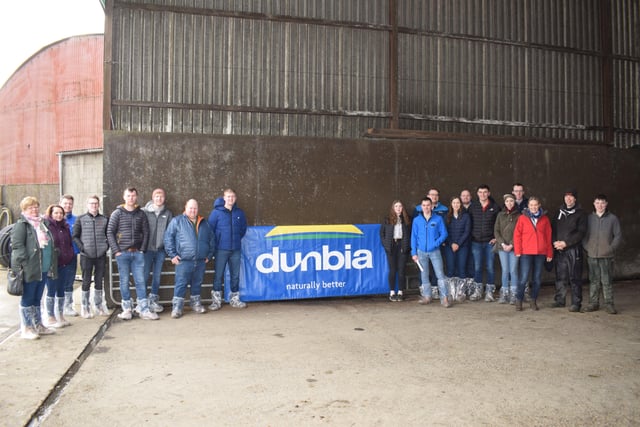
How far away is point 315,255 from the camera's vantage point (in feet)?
28.0

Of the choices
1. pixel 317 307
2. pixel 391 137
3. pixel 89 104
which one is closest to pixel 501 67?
pixel 391 137

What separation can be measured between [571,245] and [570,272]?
0.41m

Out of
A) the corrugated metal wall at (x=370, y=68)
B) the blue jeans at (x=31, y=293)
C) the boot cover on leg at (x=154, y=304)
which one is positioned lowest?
the boot cover on leg at (x=154, y=304)

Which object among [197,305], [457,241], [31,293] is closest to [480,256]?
[457,241]

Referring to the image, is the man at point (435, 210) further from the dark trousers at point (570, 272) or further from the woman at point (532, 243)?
the dark trousers at point (570, 272)

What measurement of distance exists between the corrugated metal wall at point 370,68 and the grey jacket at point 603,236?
10.4 feet

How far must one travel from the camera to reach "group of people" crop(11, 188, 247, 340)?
603 cm

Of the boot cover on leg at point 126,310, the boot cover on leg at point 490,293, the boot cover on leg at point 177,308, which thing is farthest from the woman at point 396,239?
the boot cover on leg at point 126,310

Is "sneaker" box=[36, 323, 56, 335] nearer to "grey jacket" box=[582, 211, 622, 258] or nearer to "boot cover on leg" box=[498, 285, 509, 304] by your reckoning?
"boot cover on leg" box=[498, 285, 509, 304]

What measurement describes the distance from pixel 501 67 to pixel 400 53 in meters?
2.23

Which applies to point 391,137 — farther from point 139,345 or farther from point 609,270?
point 139,345

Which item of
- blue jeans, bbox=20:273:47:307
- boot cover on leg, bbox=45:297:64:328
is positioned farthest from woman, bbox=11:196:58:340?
boot cover on leg, bbox=45:297:64:328

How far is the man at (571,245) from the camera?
24.9ft

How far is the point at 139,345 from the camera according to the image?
574 cm
